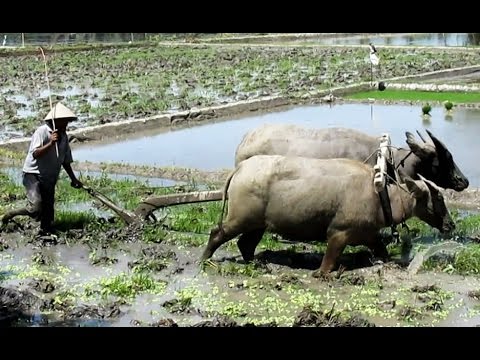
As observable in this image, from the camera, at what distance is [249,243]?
6633 millimetres

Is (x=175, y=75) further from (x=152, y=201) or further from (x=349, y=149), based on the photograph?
(x=152, y=201)

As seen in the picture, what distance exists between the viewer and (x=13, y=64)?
87.5ft

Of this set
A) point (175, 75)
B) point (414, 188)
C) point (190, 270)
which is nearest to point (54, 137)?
point (190, 270)

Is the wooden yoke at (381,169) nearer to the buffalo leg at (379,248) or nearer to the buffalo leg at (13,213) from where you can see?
the buffalo leg at (379,248)

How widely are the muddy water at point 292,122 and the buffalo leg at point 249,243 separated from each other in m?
4.10

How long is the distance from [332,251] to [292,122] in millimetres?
8773

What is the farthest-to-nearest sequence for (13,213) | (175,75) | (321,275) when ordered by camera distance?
(175,75) → (13,213) → (321,275)

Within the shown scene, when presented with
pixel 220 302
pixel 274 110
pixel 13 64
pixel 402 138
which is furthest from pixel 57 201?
pixel 13 64


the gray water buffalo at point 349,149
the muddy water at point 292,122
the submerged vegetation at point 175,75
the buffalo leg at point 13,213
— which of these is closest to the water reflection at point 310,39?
the submerged vegetation at point 175,75

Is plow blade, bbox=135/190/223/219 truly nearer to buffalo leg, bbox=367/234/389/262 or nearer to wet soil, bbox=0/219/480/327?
wet soil, bbox=0/219/480/327

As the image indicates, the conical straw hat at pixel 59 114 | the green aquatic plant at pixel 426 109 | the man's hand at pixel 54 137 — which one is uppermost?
the conical straw hat at pixel 59 114

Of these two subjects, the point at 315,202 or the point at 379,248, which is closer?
the point at 315,202

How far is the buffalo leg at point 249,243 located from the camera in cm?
661
